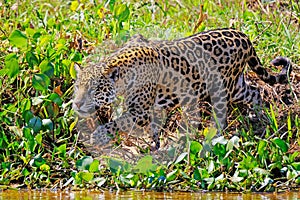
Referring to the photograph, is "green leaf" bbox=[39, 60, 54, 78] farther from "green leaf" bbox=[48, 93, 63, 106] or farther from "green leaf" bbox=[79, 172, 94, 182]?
"green leaf" bbox=[79, 172, 94, 182]

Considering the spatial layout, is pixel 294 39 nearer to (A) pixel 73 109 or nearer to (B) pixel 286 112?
(B) pixel 286 112

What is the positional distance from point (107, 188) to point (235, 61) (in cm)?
186

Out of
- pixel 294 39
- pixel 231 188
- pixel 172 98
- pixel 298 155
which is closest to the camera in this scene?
pixel 231 188

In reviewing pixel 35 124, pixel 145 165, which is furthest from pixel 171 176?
pixel 35 124

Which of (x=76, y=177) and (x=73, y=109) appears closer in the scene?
(x=76, y=177)

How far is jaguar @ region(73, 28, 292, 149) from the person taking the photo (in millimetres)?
7797

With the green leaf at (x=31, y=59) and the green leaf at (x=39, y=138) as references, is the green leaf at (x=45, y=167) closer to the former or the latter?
the green leaf at (x=39, y=138)

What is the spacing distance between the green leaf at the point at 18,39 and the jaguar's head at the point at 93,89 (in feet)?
1.68

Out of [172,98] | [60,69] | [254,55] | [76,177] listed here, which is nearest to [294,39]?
[254,55]

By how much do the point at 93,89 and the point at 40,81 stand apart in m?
0.46

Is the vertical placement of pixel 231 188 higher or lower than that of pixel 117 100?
lower

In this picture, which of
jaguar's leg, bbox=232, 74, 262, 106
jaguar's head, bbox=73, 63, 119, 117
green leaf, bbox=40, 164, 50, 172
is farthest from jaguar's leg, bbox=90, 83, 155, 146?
jaguar's leg, bbox=232, 74, 262, 106

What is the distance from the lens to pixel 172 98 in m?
8.19

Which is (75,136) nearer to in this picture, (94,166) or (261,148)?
(94,166)
